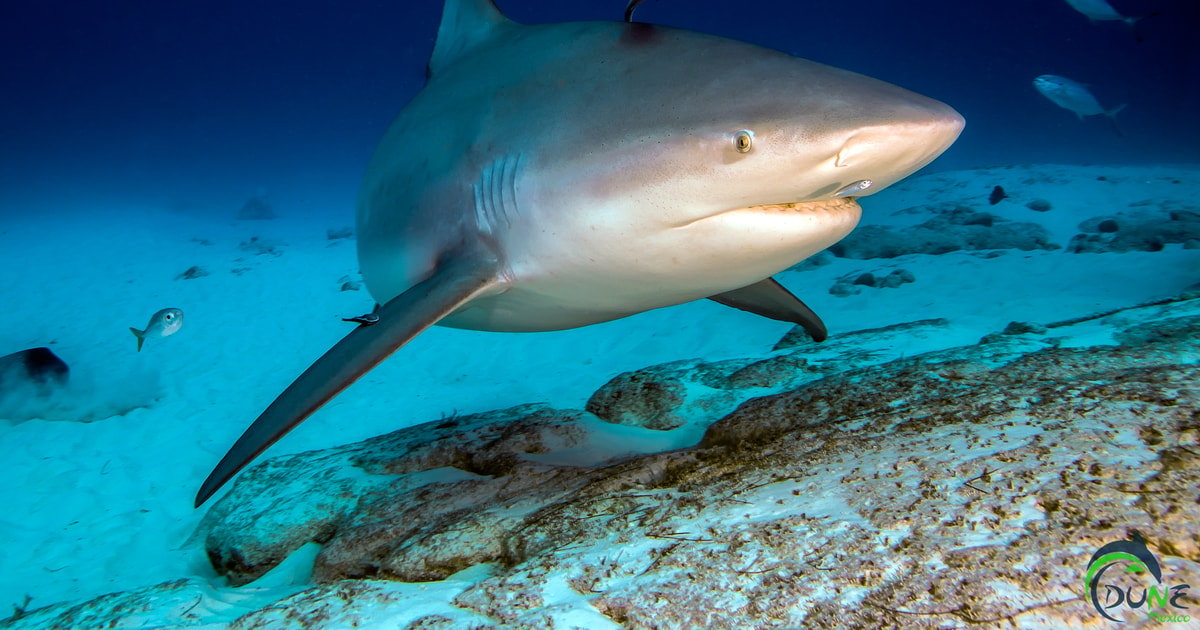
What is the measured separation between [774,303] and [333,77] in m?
122

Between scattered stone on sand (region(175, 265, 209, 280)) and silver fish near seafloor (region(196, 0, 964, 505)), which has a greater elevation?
scattered stone on sand (region(175, 265, 209, 280))

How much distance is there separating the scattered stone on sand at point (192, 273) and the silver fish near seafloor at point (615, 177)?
12.6 m

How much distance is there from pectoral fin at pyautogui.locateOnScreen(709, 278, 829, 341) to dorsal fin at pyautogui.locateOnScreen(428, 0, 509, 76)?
2.23 metres

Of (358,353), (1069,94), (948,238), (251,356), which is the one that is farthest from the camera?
(1069,94)

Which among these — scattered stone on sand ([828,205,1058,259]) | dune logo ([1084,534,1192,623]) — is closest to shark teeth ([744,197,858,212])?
dune logo ([1084,534,1192,623])

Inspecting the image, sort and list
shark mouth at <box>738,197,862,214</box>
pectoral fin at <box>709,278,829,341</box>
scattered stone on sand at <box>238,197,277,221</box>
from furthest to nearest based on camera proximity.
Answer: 1. scattered stone on sand at <box>238,197,277,221</box>
2. pectoral fin at <box>709,278,829,341</box>
3. shark mouth at <box>738,197,862,214</box>

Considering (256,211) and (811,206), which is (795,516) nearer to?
(811,206)

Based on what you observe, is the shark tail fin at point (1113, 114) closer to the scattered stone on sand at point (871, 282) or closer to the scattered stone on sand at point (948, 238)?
the scattered stone on sand at point (948, 238)

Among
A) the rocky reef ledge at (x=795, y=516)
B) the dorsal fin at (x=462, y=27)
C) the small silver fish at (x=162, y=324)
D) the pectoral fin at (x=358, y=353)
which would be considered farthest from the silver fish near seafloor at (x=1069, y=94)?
the small silver fish at (x=162, y=324)

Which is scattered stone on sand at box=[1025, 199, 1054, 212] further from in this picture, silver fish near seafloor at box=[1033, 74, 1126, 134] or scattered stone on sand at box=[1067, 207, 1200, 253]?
silver fish near seafloor at box=[1033, 74, 1126, 134]

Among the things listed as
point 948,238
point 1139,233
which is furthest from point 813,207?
point 1139,233

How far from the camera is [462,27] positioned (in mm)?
3670

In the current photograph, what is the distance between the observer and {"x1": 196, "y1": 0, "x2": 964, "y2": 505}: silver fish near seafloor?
172 cm

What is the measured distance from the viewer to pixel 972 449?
5.27ft
